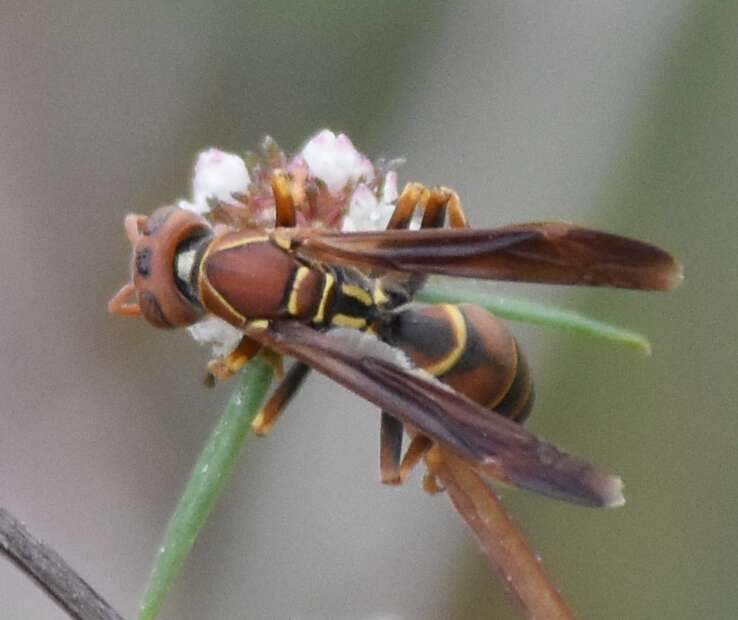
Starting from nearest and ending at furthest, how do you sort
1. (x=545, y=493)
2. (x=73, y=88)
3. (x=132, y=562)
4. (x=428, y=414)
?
(x=545, y=493), (x=428, y=414), (x=132, y=562), (x=73, y=88)

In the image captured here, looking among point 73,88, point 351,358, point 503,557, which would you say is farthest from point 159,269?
point 73,88

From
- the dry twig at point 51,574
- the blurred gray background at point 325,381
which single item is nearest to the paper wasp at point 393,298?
the dry twig at point 51,574

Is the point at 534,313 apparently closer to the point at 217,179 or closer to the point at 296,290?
the point at 296,290

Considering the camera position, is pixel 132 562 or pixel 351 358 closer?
pixel 351 358

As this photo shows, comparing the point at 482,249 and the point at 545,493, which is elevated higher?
the point at 482,249

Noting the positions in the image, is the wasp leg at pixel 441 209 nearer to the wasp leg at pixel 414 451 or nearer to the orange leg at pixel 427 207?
the orange leg at pixel 427 207

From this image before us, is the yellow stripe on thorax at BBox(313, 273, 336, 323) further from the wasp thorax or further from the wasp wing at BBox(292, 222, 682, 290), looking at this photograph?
the wasp thorax

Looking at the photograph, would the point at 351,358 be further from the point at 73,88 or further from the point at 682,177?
the point at 73,88

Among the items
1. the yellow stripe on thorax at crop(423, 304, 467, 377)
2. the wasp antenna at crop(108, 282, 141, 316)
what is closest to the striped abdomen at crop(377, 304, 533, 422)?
the yellow stripe on thorax at crop(423, 304, 467, 377)
